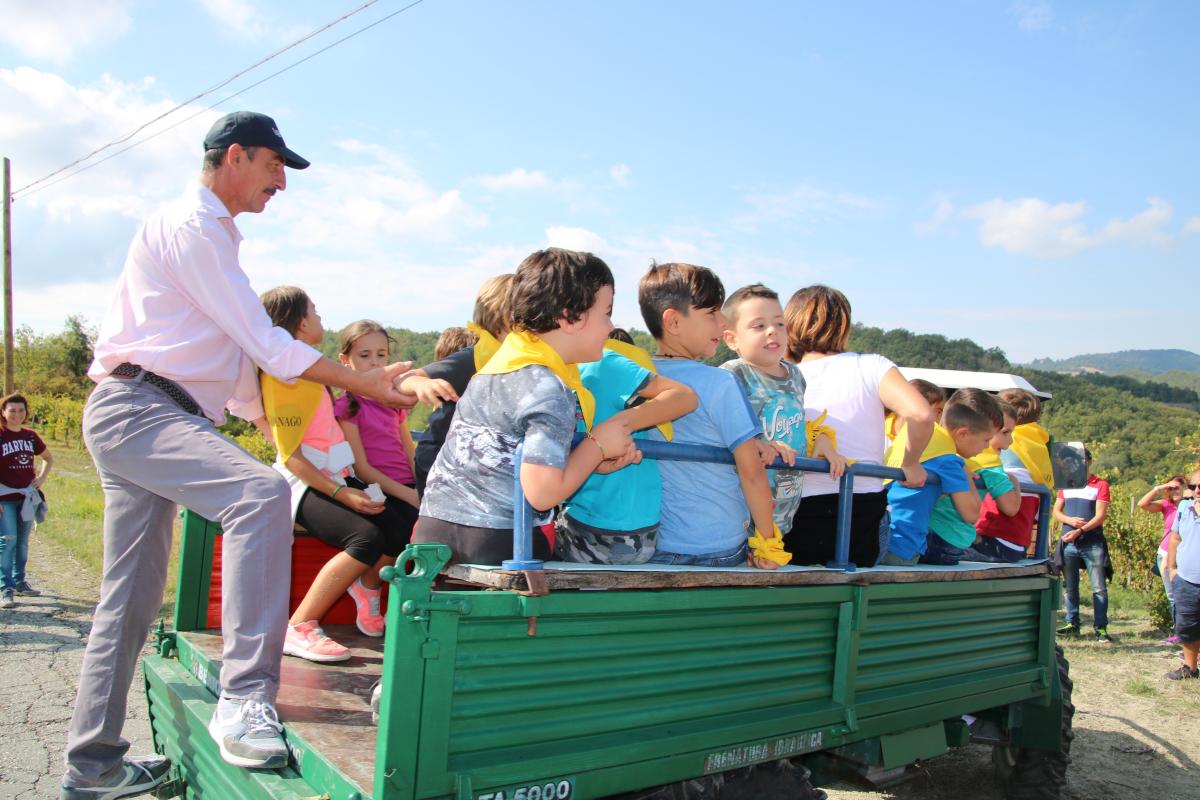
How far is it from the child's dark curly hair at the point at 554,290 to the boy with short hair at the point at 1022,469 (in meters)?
3.32

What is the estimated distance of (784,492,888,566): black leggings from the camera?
3.45 meters

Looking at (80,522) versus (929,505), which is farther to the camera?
(80,522)

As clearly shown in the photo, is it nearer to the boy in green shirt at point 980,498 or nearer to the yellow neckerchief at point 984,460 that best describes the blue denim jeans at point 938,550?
the boy in green shirt at point 980,498

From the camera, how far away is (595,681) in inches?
91.2

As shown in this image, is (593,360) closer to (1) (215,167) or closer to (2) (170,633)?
(1) (215,167)

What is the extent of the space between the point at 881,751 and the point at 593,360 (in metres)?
1.84

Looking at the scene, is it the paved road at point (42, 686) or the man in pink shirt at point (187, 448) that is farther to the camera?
the paved road at point (42, 686)

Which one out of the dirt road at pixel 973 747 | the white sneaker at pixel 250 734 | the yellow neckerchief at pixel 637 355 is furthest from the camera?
the dirt road at pixel 973 747

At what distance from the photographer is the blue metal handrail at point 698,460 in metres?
2.25

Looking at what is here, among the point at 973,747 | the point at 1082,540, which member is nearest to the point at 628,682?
the point at 973,747

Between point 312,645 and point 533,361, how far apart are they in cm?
160

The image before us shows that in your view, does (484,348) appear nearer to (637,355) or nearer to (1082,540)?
(637,355)

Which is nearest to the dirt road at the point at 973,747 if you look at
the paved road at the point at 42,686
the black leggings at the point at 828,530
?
the paved road at the point at 42,686

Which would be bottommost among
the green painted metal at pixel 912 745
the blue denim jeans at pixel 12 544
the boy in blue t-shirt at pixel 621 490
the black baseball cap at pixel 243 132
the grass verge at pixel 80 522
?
the grass verge at pixel 80 522
